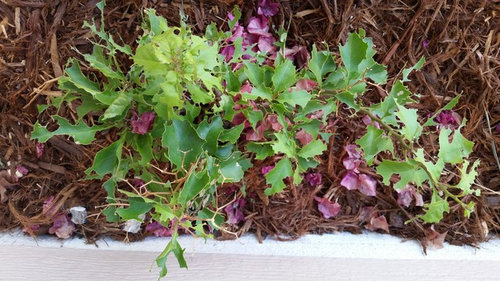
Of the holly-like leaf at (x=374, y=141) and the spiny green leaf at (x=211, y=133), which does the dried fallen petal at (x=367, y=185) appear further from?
the spiny green leaf at (x=211, y=133)

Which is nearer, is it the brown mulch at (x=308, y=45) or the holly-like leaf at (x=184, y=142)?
the holly-like leaf at (x=184, y=142)

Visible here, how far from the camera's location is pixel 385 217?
2.82 feet

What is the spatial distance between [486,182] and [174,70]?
2.26 feet

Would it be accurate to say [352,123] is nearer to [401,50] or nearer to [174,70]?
[401,50]

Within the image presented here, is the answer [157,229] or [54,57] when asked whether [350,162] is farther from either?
[54,57]

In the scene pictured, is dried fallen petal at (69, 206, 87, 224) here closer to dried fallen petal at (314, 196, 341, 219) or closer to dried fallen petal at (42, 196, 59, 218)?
dried fallen petal at (42, 196, 59, 218)

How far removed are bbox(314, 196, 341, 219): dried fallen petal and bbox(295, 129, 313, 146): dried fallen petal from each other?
0.56 ft

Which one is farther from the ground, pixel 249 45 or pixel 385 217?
pixel 249 45

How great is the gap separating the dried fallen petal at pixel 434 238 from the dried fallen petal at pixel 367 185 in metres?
0.14

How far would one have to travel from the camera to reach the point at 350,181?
0.83 meters

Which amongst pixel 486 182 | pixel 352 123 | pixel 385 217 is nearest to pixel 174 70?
pixel 352 123

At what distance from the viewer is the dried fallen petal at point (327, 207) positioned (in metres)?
0.83

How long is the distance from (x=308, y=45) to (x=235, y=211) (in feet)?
1.08

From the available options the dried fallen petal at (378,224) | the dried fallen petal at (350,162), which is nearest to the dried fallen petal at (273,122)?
the dried fallen petal at (350,162)
